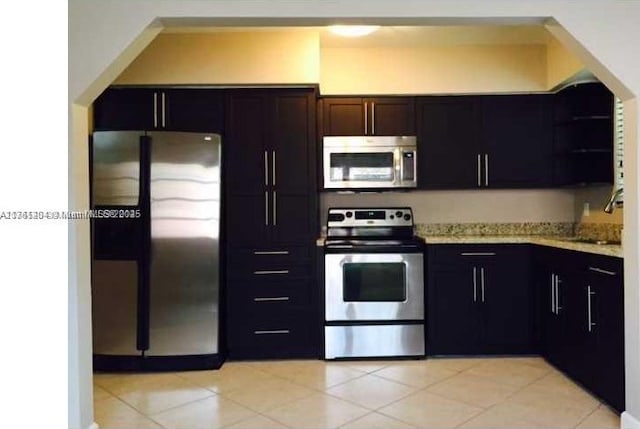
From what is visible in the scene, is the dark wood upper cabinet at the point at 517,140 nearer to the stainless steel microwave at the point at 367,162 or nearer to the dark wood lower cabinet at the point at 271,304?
the stainless steel microwave at the point at 367,162

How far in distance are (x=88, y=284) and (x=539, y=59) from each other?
3849 mm

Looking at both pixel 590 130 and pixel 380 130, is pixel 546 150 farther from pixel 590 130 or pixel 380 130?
pixel 380 130

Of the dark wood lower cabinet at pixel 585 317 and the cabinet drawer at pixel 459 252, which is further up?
the cabinet drawer at pixel 459 252

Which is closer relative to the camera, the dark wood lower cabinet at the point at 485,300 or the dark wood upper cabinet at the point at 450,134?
the dark wood lower cabinet at the point at 485,300

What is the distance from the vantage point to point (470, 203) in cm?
424

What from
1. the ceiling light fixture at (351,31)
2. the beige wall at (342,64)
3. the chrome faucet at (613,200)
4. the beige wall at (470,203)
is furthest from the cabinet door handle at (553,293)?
the ceiling light fixture at (351,31)

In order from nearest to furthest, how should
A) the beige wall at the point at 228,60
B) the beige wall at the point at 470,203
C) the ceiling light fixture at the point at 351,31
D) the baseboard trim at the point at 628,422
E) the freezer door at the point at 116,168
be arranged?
the baseboard trim at the point at 628,422 → the freezer door at the point at 116,168 → the ceiling light fixture at the point at 351,31 → the beige wall at the point at 228,60 → the beige wall at the point at 470,203

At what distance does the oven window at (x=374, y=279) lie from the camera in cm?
362

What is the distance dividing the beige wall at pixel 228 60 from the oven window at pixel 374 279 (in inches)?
59.4

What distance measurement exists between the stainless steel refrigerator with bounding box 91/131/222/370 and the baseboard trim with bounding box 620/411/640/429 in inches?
101

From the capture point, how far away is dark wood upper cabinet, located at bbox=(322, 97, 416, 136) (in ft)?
13.1

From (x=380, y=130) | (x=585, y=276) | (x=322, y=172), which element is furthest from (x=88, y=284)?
(x=585, y=276)

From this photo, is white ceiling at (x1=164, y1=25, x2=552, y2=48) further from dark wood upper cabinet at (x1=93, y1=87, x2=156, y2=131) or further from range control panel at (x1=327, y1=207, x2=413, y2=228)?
range control panel at (x1=327, y1=207, x2=413, y2=228)
